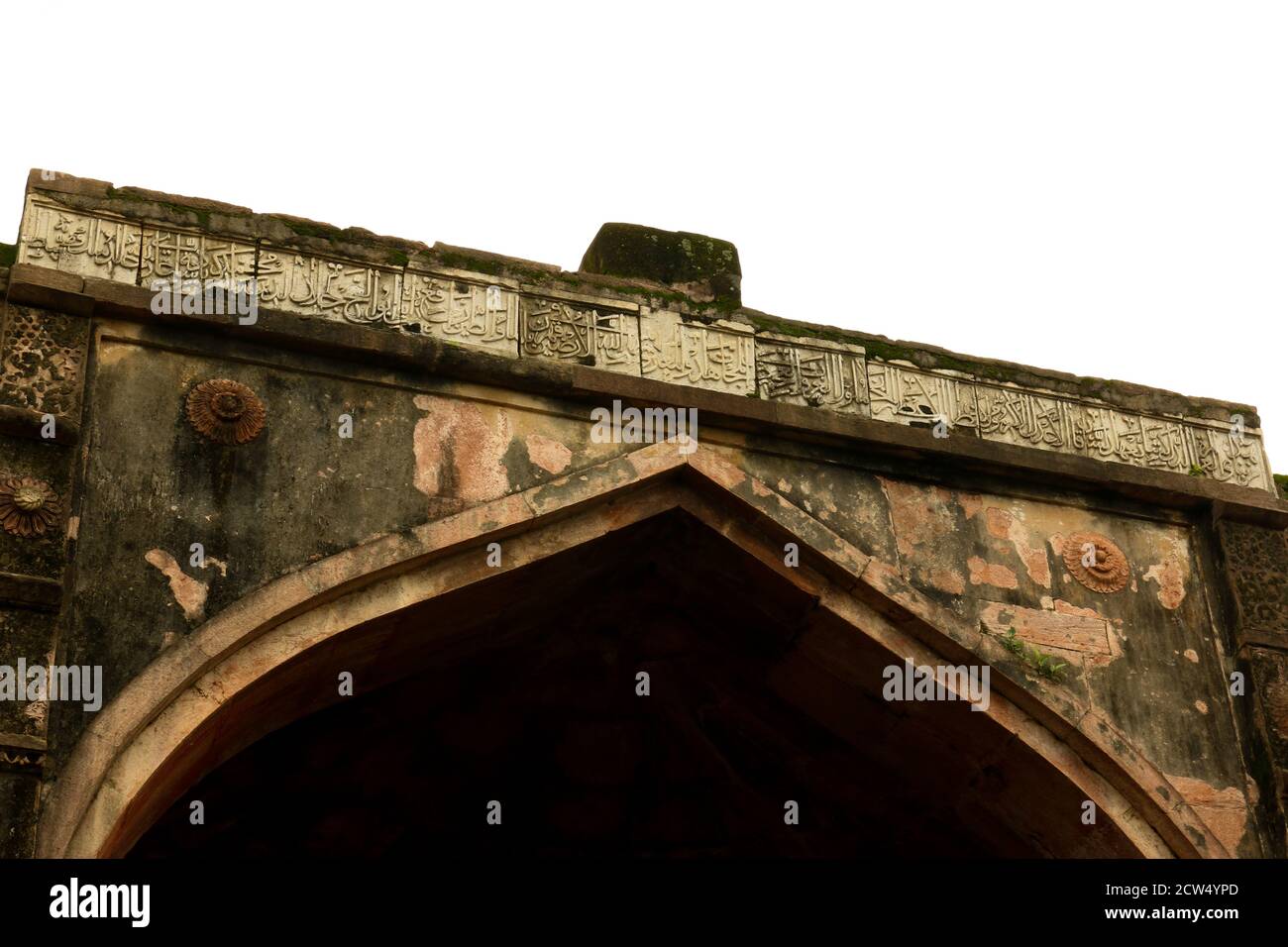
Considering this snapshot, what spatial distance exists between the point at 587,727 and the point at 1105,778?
242 cm

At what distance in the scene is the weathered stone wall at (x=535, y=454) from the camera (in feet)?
20.0

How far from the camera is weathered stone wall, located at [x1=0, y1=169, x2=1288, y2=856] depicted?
20.0 ft

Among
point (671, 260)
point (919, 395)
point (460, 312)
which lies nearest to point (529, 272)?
point (460, 312)

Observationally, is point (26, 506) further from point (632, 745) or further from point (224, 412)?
point (632, 745)

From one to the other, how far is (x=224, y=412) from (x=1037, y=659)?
2.95 m

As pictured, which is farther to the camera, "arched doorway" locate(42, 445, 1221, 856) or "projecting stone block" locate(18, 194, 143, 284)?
"projecting stone block" locate(18, 194, 143, 284)

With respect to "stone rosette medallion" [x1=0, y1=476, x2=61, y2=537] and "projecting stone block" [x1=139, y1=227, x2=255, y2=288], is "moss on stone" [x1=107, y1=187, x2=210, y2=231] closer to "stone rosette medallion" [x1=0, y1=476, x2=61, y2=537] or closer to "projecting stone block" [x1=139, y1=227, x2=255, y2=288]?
"projecting stone block" [x1=139, y1=227, x2=255, y2=288]

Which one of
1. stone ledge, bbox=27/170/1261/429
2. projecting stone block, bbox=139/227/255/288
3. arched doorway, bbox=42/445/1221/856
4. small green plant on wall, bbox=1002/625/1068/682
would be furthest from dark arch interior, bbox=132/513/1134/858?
projecting stone block, bbox=139/227/255/288

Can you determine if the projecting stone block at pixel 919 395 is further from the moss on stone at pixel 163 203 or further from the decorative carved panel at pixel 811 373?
the moss on stone at pixel 163 203

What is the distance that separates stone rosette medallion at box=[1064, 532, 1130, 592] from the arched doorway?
0.63 meters

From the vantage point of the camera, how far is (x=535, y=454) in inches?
266

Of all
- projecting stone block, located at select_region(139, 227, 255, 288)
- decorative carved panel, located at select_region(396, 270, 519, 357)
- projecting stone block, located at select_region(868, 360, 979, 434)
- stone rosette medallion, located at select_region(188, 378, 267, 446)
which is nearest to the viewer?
stone rosette medallion, located at select_region(188, 378, 267, 446)

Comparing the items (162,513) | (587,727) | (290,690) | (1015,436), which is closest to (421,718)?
(587,727)
